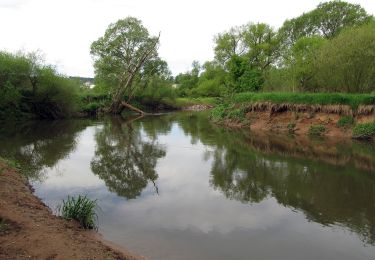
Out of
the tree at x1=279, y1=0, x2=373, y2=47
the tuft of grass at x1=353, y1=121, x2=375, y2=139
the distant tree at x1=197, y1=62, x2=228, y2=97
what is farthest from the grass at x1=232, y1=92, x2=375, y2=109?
the distant tree at x1=197, y1=62, x2=228, y2=97

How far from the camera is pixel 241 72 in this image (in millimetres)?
39906

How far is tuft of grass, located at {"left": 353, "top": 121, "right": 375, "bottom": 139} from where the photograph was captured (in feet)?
74.8

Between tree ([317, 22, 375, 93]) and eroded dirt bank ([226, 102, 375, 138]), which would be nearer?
eroded dirt bank ([226, 102, 375, 138])

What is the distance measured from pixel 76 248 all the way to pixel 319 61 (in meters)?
25.9

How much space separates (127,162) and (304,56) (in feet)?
80.3

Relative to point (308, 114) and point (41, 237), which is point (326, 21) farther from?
point (41, 237)

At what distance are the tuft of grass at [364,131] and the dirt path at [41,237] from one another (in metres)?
20.2

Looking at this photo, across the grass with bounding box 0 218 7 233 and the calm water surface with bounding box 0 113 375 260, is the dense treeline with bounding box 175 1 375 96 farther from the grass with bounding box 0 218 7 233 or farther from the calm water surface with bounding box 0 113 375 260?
the grass with bounding box 0 218 7 233

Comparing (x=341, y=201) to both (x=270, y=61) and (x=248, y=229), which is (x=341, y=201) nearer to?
(x=248, y=229)

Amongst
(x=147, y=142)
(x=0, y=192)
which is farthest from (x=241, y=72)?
(x=0, y=192)

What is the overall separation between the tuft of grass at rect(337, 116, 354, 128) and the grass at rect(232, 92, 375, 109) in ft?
2.62

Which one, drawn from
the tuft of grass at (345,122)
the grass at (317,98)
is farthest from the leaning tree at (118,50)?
the tuft of grass at (345,122)

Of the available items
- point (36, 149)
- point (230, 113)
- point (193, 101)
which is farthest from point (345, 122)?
point (193, 101)

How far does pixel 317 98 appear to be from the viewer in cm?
2648
